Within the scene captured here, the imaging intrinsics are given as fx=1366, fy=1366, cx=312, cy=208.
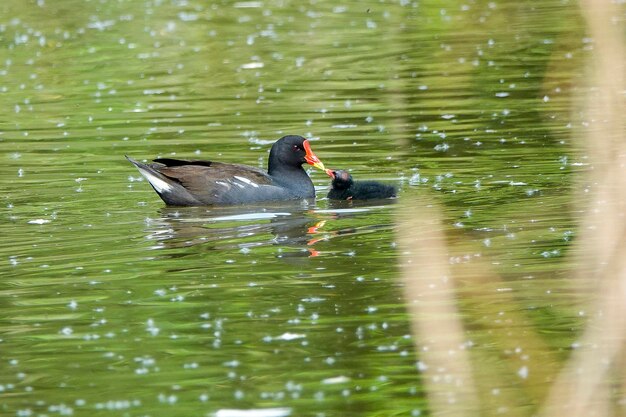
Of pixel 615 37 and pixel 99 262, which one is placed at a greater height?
pixel 615 37

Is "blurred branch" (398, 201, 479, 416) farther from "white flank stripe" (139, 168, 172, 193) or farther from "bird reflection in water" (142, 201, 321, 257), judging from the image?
"white flank stripe" (139, 168, 172, 193)

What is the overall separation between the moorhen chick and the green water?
8.3 inches

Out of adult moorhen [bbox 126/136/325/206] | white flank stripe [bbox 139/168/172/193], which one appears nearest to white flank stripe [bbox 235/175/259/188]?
adult moorhen [bbox 126/136/325/206]

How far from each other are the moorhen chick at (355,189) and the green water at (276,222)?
0.21 meters

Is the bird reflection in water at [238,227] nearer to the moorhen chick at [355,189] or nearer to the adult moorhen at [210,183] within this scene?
the adult moorhen at [210,183]

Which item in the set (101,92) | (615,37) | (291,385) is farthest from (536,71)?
(615,37)

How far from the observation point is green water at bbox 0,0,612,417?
7.10 meters

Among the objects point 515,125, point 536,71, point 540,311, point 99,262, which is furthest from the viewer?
point 536,71

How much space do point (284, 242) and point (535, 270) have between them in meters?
2.26

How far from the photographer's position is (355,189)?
478 inches

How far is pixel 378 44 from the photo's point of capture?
22.5 meters

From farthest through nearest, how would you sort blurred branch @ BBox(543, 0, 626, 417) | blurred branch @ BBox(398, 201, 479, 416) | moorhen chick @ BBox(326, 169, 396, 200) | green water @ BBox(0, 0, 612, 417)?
moorhen chick @ BBox(326, 169, 396, 200) < green water @ BBox(0, 0, 612, 417) < blurred branch @ BBox(398, 201, 479, 416) < blurred branch @ BBox(543, 0, 626, 417)

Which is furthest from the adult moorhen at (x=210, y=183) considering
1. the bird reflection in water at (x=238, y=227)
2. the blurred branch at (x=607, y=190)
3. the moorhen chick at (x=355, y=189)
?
the blurred branch at (x=607, y=190)

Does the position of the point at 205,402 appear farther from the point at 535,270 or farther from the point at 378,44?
the point at 378,44
